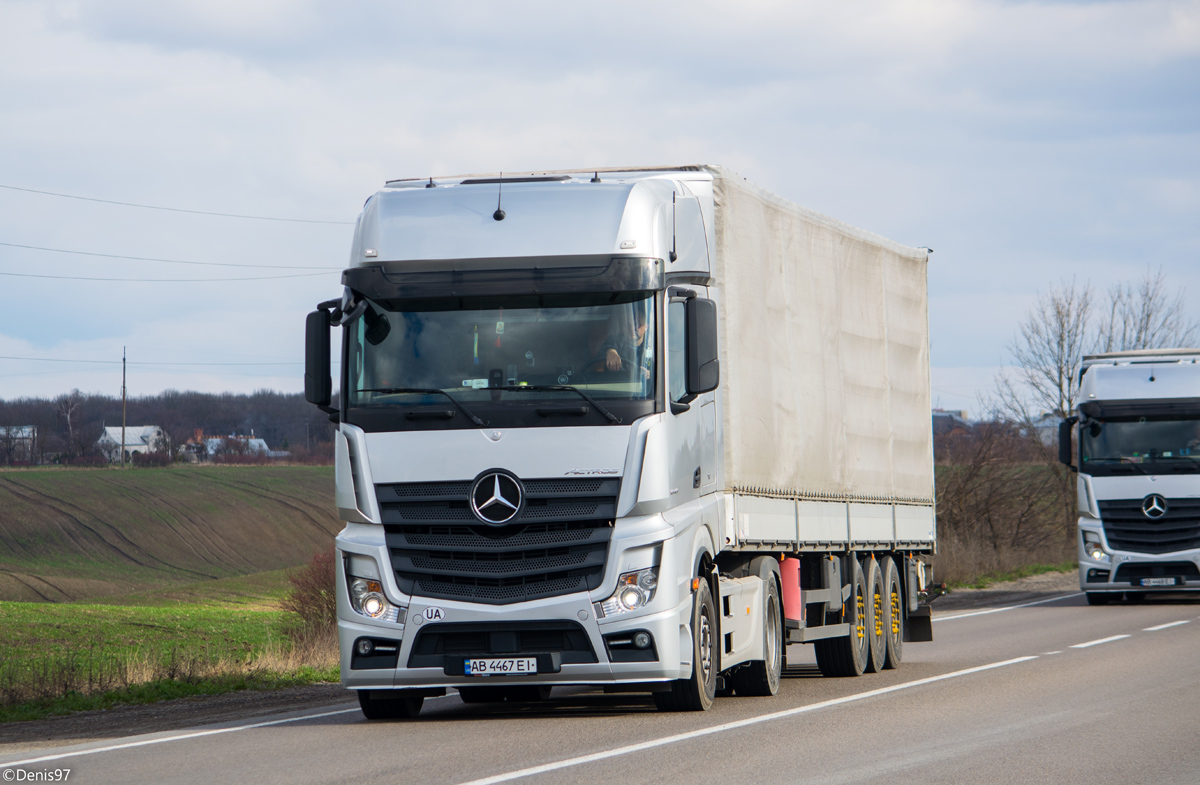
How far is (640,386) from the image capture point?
33.1 feet

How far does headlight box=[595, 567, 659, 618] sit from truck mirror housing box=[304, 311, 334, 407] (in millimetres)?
2388

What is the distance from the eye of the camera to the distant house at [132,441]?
101 meters

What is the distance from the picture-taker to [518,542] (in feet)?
32.8

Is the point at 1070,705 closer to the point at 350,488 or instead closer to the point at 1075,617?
the point at 350,488

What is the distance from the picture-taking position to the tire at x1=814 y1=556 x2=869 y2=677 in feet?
48.8

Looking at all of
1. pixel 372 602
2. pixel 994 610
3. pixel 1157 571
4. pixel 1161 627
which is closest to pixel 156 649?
pixel 994 610

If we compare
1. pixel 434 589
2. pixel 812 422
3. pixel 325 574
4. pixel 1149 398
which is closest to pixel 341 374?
Result: pixel 434 589

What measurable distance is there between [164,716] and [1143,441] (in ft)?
64.8

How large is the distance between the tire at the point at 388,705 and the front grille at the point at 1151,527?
62.1 ft

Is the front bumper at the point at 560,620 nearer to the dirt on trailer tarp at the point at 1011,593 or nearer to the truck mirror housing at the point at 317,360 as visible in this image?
the truck mirror housing at the point at 317,360

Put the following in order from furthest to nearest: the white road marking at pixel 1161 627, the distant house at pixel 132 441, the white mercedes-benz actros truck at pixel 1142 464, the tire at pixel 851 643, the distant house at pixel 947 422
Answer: the distant house at pixel 132 441 → the distant house at pixel 947 422 → the white mercedes-benz actros truck at pixel 1142 464 → the white road marking at pixel 1161 627 → the tire at pixel 851 643

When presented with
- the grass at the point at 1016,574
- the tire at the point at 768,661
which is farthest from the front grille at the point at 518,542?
the grass at the point at 1016,574

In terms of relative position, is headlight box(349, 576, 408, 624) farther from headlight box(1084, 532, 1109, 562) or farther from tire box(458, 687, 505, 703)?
headlight box(1084, 532, 1109, 562)

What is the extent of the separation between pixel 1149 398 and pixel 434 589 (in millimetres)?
19466
